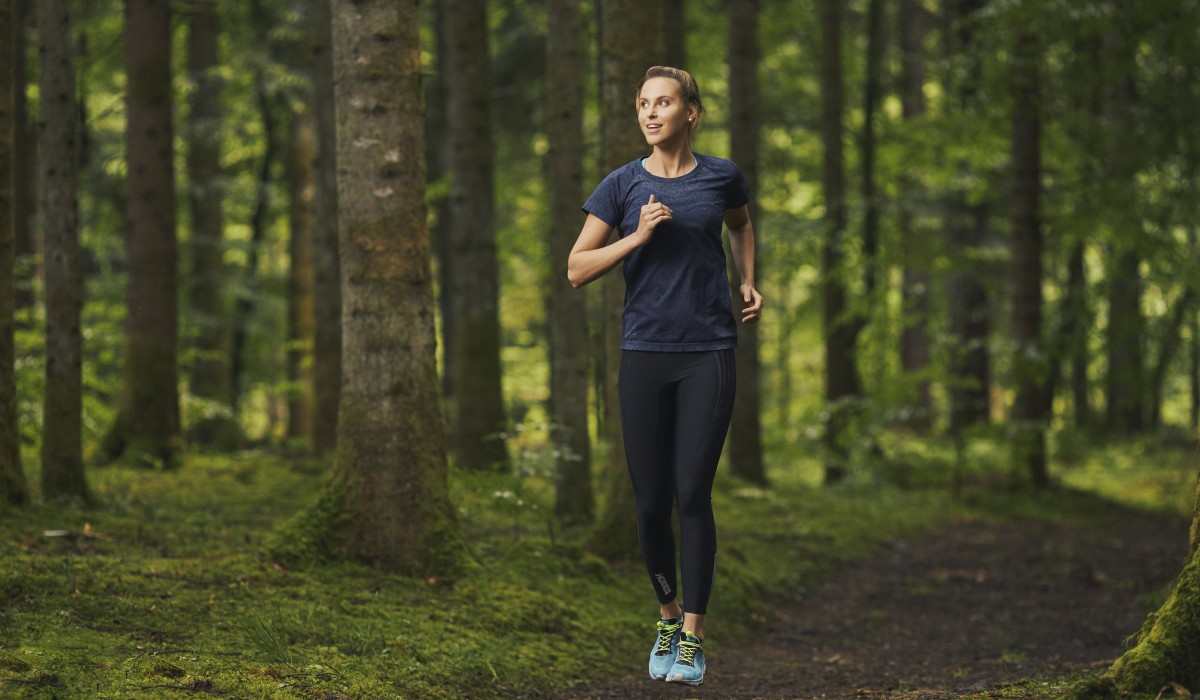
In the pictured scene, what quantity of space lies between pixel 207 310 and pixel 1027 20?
13462 millimetres

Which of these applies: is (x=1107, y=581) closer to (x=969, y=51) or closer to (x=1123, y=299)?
(x=969, y=51)

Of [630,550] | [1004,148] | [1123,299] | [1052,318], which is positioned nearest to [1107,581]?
[630,550]

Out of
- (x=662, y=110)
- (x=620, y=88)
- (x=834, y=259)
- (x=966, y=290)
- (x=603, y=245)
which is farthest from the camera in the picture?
(x=966, y=290)

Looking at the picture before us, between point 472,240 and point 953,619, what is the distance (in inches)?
235

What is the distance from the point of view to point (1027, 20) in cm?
1490

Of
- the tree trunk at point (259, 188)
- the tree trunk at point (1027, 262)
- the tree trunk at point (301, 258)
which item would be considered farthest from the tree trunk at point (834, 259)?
the tree trunk at point (259, 188)

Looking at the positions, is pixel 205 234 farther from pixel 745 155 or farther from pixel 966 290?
Answer: pixel 966 290

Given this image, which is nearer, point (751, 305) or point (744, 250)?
point (751, 305)

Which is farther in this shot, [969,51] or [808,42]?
[808,42]

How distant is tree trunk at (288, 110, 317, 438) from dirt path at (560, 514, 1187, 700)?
37.3 feet

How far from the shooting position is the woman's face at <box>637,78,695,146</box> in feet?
15.8

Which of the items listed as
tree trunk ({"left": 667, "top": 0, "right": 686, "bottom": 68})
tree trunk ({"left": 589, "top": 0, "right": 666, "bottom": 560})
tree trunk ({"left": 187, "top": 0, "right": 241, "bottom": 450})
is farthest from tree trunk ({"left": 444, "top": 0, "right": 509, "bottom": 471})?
tree trunk ({"left": 187, "top": 0, "right": 241, "bottom": 450})

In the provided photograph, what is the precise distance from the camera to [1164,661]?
4188mm

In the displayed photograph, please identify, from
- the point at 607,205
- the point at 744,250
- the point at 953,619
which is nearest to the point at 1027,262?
the point at 953,619
